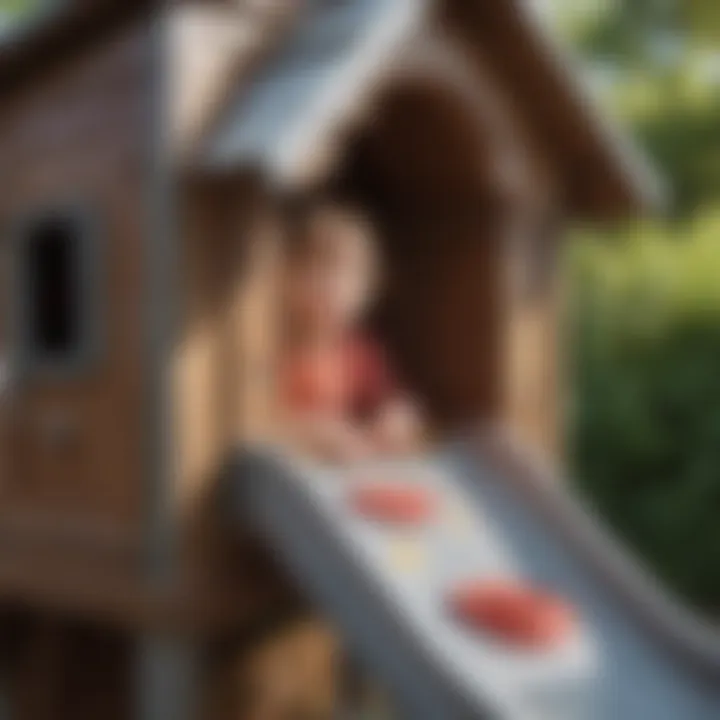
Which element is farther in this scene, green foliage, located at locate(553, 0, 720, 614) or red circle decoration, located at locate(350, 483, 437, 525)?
green foliage, located at locate(553, 0, 720, 614)

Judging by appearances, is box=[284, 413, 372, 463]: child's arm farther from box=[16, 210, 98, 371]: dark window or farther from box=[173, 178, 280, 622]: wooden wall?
box=[16, 210, 98, 371]: dark window

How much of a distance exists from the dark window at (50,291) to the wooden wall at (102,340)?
5 centimetres

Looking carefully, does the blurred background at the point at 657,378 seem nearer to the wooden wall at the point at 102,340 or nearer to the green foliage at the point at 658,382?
the green foliage at the point at 658,382

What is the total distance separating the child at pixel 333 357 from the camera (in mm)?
2938

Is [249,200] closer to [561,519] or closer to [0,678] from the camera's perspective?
[561,519]

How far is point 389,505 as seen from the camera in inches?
108

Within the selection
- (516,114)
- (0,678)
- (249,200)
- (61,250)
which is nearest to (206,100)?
(249,200)

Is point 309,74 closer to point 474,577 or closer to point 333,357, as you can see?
point 333,357

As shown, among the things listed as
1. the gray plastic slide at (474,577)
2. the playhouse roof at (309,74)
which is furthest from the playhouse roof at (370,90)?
the gray plastic slide at (474,577)

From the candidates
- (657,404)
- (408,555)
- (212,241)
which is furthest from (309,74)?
(657,404)

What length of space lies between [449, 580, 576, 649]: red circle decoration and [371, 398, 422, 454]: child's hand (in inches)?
17.5

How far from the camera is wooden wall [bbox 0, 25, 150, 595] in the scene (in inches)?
110

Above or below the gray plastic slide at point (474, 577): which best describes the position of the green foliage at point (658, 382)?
above

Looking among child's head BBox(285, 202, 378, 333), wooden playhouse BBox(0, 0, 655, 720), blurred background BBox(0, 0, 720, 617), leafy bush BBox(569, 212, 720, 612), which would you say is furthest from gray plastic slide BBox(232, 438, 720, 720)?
leafy bush BBox(569, 212, 720, 612)
